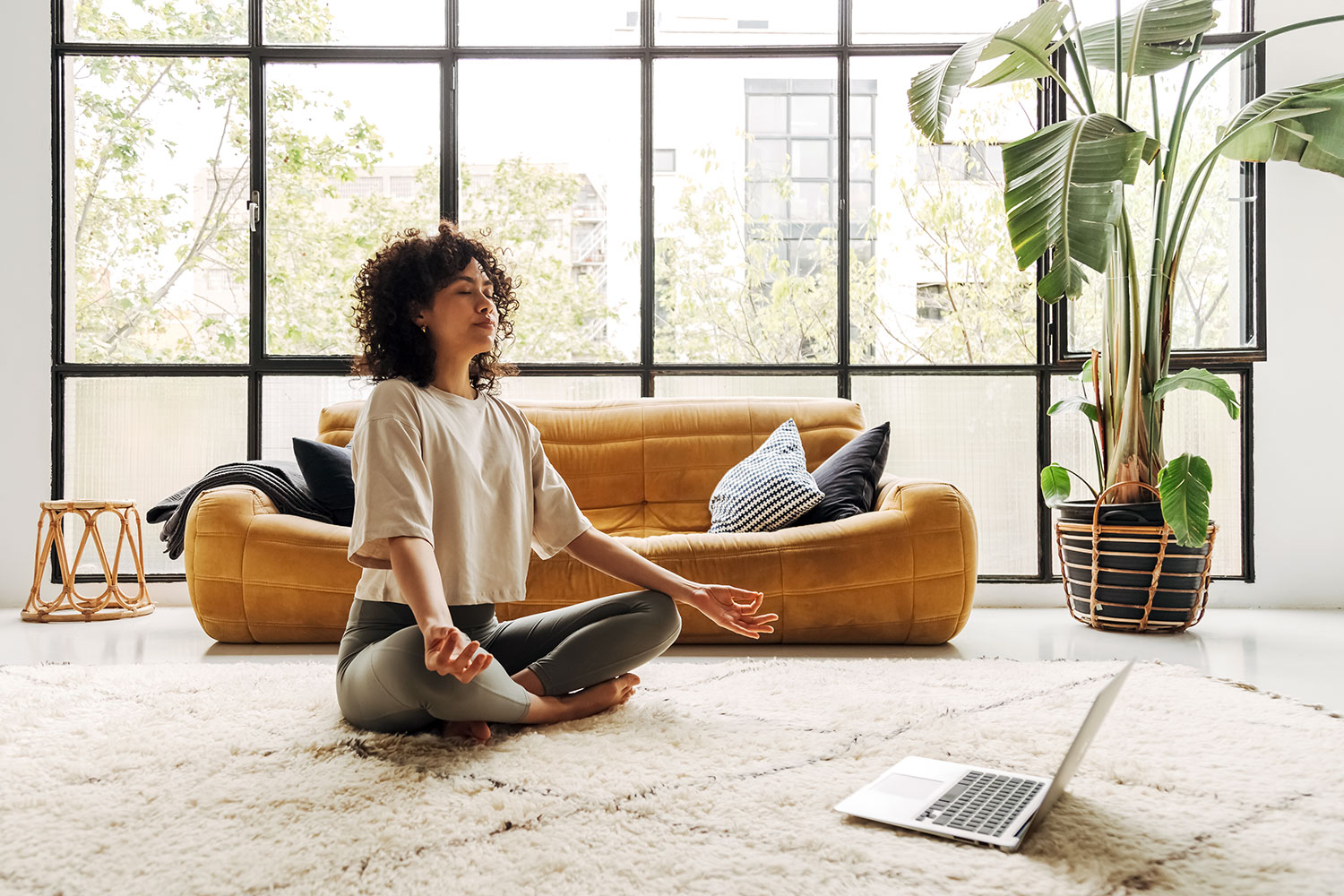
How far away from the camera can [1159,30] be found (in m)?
3.33

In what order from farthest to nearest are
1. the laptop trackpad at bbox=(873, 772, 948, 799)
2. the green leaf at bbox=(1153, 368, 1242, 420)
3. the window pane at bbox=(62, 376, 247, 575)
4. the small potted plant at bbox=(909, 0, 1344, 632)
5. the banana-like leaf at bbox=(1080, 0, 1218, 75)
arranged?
1. the window pane at bbox=(62, 376, 247, 575)
2. the banana-like leaf at bbox=(1080, 0, 1218, 75)
3. the green leaf at bbox=(1153, 368, 1242, 420)
4. the small potted plant at bbox=(909, 0, 1344, 632)
5. the laptop trackpad at bbox=(873, 772, 948, 799)

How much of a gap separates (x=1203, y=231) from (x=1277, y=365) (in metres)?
0.64

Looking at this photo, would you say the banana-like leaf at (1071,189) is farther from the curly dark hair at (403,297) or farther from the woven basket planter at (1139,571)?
the curly dark hair at (403,297)

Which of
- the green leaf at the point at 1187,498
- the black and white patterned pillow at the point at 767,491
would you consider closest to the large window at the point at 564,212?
the black and white patterned pillow at the point at 767,491

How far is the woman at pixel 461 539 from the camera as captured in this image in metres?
1.64

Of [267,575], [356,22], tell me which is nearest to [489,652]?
[267,575]

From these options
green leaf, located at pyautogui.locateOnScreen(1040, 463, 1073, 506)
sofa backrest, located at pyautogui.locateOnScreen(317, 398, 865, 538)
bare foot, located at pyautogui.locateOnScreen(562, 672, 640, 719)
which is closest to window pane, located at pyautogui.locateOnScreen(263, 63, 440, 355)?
sofa backrest, located at pyautogui.locateOnScreen(317, 398, 865, 538)

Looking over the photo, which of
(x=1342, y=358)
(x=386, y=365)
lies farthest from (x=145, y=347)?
(x=1342, y=358)

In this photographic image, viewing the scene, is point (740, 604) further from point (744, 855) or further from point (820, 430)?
point (820, 430)

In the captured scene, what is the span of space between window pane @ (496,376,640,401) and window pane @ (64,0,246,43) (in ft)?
6.60

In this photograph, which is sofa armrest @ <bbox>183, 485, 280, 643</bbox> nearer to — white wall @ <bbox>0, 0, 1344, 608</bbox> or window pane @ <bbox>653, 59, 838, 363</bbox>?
white wall @ <bbox>0, 0, 1344, 608</bbox>

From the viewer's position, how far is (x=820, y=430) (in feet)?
12.0

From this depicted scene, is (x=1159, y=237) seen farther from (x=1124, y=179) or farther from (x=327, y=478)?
(x=327, y=478)

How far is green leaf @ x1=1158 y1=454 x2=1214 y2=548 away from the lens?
2936 mm
